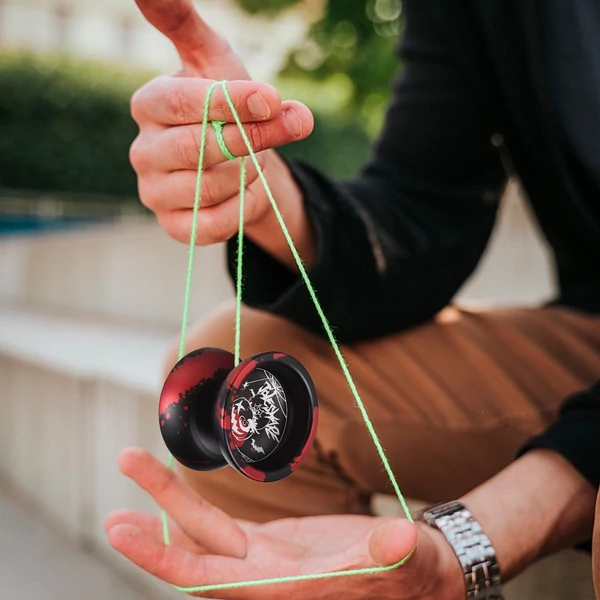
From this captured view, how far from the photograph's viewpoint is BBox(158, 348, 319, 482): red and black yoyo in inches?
18.9

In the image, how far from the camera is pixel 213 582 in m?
0.57

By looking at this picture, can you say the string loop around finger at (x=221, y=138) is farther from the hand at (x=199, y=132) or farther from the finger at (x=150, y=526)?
the finger at (x=150, y=526)

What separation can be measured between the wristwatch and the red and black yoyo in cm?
18

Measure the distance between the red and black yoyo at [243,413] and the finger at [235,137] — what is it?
0.14 metres

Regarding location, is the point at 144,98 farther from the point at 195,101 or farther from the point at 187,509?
the point at 187,509

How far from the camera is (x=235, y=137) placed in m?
0.52

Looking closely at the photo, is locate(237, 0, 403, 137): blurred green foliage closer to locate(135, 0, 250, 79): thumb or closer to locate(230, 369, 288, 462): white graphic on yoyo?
locate(135, 0, 250, 79): thumb

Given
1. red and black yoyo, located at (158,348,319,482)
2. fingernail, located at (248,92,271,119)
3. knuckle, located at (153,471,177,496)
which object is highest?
fingernail, located at (248,92,271,119)

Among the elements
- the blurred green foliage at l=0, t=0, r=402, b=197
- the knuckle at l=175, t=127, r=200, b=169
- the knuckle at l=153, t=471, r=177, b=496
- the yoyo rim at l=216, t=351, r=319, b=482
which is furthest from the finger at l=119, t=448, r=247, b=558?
the blurred green foliage at l=0, t=0, r=402, b=197

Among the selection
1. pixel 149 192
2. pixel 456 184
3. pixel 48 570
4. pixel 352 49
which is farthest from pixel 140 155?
pixel 352 49

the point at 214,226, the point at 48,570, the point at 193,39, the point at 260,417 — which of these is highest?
the point at 193,39

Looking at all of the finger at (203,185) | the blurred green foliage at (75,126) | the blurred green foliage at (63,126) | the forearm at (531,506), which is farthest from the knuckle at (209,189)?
the blurred green foliage at (63,126)

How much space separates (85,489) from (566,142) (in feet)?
4.00

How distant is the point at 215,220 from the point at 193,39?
14cm
